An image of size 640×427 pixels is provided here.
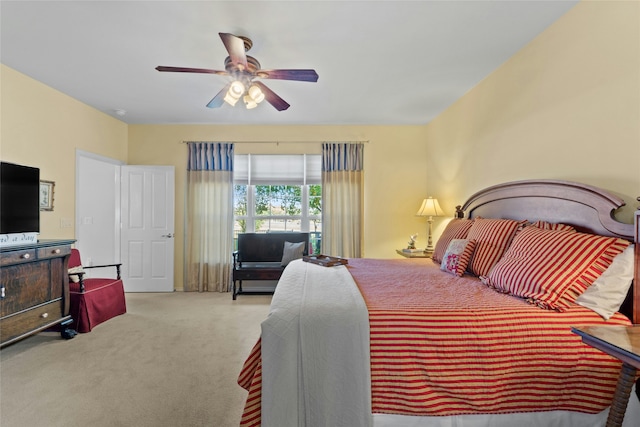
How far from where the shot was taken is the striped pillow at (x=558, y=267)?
149cm

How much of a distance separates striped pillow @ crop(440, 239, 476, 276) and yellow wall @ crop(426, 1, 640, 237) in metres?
0.78

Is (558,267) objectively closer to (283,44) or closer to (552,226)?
(552,226)

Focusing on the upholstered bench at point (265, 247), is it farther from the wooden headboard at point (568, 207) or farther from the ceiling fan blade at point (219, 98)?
the wooden headboard at point (568, 207)

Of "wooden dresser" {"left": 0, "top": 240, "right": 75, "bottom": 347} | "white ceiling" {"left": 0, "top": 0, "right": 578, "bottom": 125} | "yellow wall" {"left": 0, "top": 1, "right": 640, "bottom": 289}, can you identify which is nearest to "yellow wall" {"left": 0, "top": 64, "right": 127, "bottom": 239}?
"yellow wall" {"left": 0, "top": 1, "right": 640, "bottom": 289}

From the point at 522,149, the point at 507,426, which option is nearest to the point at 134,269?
the point at 507,426

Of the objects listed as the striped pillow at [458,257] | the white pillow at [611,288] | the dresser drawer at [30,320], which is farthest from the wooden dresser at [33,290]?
the white pillow at [611,288]

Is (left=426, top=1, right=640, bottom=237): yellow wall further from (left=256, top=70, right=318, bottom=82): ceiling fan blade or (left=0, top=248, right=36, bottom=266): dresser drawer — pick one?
(left=0, top=248, right=36, bottom=266): dresser drawer

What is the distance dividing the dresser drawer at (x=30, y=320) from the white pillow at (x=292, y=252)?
2.45 meters

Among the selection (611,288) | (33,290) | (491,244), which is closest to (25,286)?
(33,290)

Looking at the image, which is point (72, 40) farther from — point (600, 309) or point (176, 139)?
point (600, 309)

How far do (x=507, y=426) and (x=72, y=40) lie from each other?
3991mm

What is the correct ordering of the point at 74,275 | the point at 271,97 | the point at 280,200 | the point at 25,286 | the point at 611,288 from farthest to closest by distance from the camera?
the point at 280,200
the point at 74,275
the point at 271,97
the point at 25,286
the point at 611,288

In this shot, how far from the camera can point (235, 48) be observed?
6.49 ft

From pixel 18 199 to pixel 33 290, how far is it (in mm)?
864
